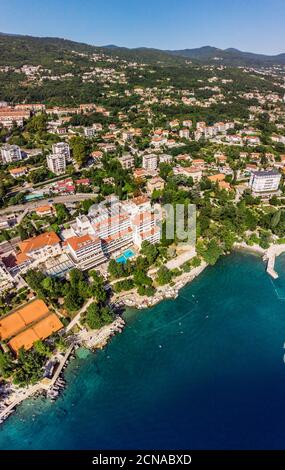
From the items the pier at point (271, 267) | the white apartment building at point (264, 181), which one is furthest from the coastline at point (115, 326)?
the white apartment building at point (264, 181)

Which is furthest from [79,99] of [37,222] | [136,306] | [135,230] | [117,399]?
[117,399]

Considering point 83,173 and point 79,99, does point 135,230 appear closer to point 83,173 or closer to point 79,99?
point 83,173

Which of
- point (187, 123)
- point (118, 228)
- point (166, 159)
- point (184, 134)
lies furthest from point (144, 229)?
point (187, 123)

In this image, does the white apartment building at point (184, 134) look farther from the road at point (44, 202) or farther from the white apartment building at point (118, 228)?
the white apartment building at point (118, 228)

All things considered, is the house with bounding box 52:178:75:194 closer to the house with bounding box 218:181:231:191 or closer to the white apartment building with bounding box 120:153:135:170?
the white apartment building with bounding box 120:153:135:170

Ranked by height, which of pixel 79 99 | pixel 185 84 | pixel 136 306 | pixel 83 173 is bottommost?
pixel 136 306

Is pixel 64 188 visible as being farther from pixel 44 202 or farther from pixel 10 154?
pixel 10 154

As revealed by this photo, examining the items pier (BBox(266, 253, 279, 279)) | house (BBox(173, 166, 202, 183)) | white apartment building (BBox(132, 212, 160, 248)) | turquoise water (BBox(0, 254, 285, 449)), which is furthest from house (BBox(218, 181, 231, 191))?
turquoise water (BBox(0, 254, 285, 449))

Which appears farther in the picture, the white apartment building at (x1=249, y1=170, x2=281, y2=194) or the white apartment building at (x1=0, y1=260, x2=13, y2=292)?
the white apartment building at (x1=249, y1=170, x2=281, y2=194)
